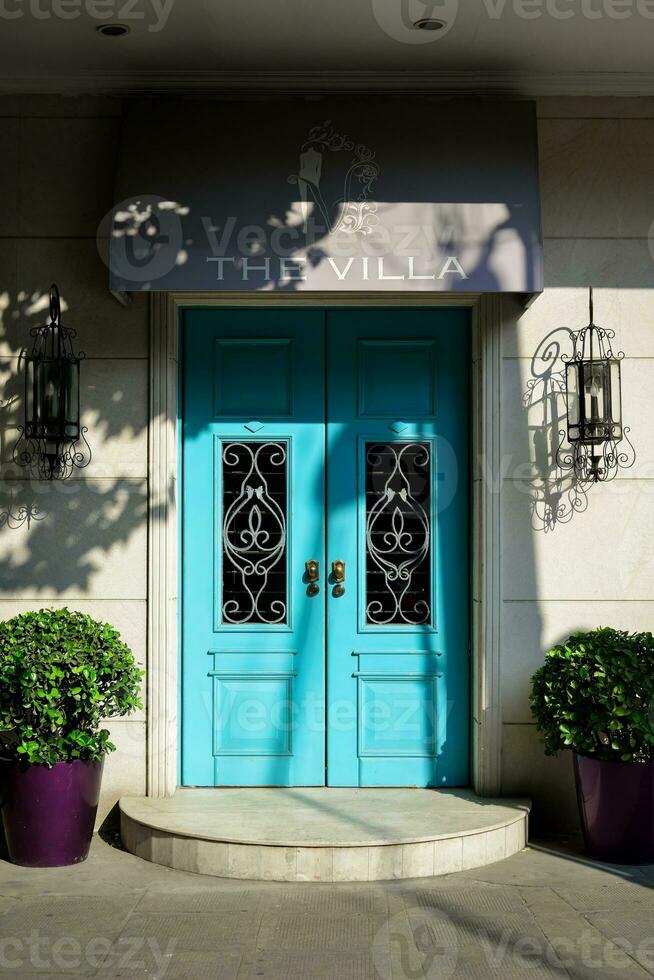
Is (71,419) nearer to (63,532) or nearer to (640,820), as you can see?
(63,532)

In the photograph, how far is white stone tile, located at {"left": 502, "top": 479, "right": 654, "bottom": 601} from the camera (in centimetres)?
541

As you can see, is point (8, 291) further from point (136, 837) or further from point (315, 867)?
point (315, 867)

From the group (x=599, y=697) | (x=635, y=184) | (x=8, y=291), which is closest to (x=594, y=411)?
(x=635, y=184)

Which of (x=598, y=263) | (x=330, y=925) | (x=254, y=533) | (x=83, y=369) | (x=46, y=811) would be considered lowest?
(x=330, y=925)

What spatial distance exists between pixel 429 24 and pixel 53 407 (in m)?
2.63

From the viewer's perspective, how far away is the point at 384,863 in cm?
462

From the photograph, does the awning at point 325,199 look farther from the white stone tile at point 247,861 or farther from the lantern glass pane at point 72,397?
the white stone tile at point 247,861

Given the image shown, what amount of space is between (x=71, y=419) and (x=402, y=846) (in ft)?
8.76

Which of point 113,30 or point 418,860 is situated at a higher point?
point 113,30

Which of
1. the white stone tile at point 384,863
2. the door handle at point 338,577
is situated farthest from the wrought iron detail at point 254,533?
the white stone tile at point 384,863

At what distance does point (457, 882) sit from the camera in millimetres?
4613

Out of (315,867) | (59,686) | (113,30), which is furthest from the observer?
(113,30)

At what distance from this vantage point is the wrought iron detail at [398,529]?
18.3 ft

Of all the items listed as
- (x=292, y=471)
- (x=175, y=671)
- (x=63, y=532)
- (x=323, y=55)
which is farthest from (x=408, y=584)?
(x=323, y=55)
